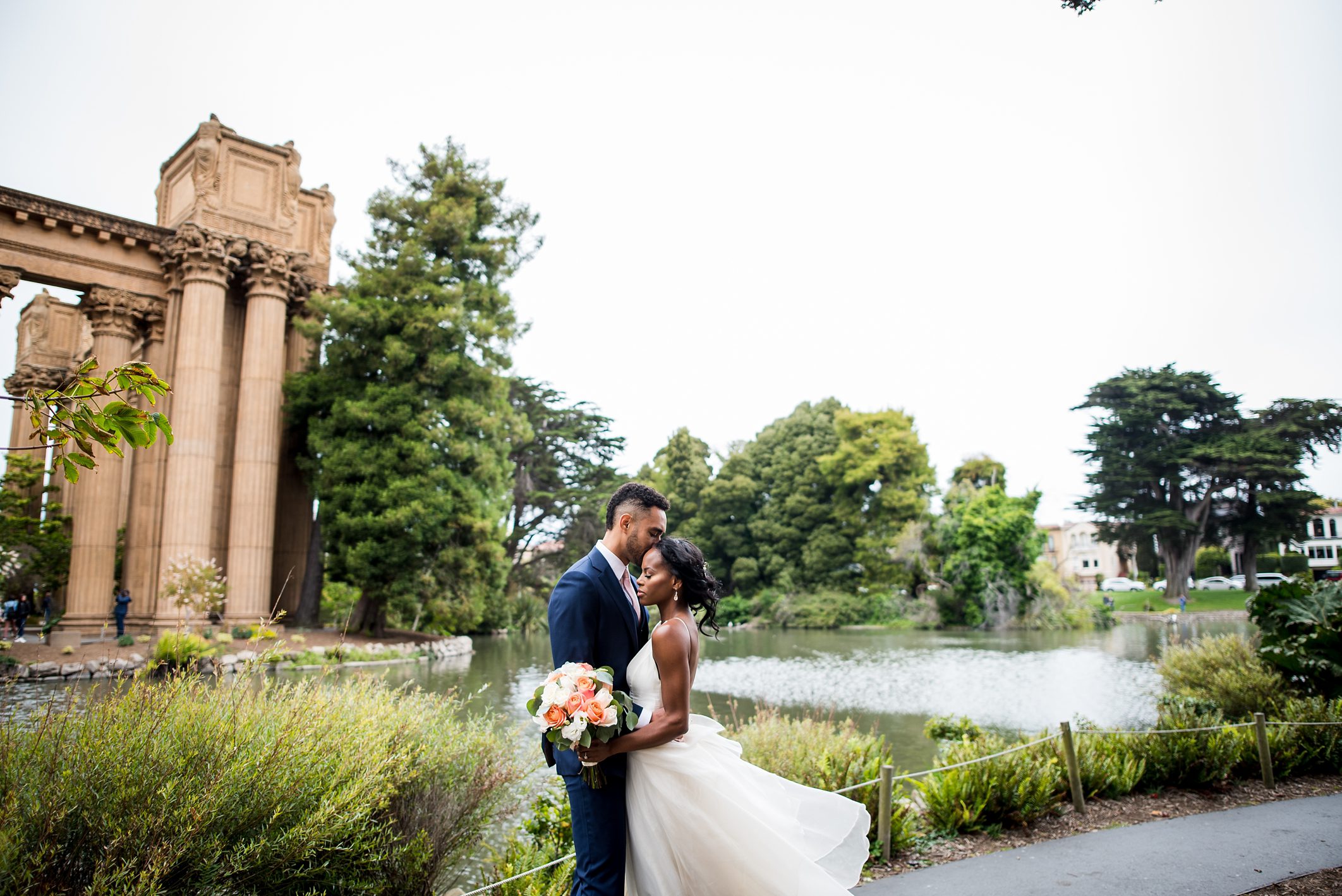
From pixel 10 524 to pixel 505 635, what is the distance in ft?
62.9

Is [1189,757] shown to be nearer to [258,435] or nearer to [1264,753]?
[1264,753]

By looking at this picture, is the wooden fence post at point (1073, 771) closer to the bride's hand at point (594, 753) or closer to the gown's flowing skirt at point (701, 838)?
the gown's flowing skirt at point (701, 838)

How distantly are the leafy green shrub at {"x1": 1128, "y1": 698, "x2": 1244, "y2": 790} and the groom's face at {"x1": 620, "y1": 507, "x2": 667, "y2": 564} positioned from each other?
6.71 m

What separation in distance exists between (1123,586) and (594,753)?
233 feet

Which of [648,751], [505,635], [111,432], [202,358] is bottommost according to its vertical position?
[505,635]

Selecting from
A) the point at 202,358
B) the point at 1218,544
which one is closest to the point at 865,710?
the point at 202,358

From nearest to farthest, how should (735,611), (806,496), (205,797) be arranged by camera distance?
(205,797) → (735,611) → (806,496)

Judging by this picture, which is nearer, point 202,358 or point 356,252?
point 202,358

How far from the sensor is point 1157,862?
17.8 feet

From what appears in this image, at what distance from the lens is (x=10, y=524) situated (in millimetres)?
22688

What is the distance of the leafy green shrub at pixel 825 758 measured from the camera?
20.2 ft

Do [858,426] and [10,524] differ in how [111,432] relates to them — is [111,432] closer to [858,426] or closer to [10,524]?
[10,524]

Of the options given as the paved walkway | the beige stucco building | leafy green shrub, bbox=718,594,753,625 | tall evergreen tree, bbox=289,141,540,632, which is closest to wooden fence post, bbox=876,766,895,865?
the paved walkway

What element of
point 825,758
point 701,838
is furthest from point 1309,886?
point 701,838
